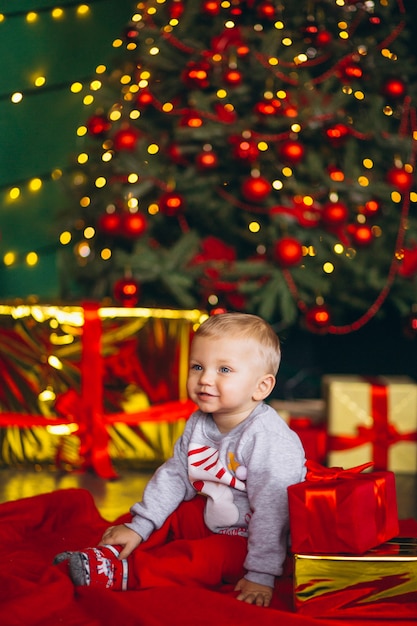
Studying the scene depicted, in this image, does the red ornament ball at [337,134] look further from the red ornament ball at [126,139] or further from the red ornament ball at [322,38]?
the red ornament ball at [126,139]

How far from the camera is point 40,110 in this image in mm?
3748

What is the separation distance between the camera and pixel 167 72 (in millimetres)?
3260

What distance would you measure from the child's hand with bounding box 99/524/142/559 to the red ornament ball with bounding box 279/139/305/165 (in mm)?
1648

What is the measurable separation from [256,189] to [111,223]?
0.51m

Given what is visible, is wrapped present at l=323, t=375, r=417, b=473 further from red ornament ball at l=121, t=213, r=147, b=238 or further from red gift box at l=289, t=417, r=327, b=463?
red ornament ball at l=121, t=213, r=147, b=238

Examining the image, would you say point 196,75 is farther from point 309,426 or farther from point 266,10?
point 309,426

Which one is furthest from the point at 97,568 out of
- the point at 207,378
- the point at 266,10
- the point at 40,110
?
the point at 40,110

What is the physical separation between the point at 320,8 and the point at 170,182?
0.92 metres

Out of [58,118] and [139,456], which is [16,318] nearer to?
[139,456]

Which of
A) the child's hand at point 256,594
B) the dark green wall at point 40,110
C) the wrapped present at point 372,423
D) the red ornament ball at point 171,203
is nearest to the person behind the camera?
the child's hand at point 256,594

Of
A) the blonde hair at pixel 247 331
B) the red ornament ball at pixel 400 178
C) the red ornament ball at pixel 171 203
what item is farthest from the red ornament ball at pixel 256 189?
the blonde hair at pixel 247 331

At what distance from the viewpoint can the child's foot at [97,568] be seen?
58.4 inches

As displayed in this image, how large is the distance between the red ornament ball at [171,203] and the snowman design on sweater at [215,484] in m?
1.44

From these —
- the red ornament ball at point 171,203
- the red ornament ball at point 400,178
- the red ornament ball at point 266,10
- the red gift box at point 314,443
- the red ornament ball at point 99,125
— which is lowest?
the red gift box at point 314,443
